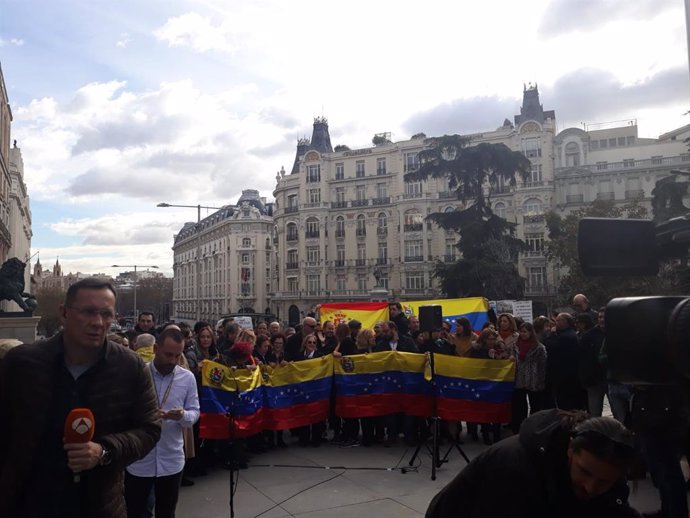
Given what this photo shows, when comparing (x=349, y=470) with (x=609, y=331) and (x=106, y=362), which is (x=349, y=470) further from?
(x=609, y=331)

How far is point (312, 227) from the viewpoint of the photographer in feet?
200

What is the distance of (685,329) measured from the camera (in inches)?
70.4

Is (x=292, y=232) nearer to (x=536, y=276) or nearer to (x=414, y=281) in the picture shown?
(x=414, y=281)

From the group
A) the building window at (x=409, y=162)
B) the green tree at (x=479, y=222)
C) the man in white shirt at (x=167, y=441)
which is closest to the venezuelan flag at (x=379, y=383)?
the man in white shirt at (x=167, y=441)

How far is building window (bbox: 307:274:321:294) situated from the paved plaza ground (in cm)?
5121

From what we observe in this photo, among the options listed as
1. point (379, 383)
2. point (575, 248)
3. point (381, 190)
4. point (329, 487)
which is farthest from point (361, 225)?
point (329, 487)

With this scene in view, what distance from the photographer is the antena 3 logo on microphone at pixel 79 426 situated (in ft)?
7.55

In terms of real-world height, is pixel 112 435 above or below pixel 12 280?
below

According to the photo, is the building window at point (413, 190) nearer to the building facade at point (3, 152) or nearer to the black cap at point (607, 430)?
the building facade at point (3, 152)

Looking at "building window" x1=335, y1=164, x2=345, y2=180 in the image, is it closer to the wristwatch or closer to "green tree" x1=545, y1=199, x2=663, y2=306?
"green tree" x1=545, y1=199, x2=663, y2=306

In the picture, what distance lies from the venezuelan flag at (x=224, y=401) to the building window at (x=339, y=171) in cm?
5271

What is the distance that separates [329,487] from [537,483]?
5.31 metres

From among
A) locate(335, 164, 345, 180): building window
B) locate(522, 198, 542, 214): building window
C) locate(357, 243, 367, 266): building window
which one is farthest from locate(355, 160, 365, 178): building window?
locate(522, 198, 542, 214): building window

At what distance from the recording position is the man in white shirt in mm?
4426
